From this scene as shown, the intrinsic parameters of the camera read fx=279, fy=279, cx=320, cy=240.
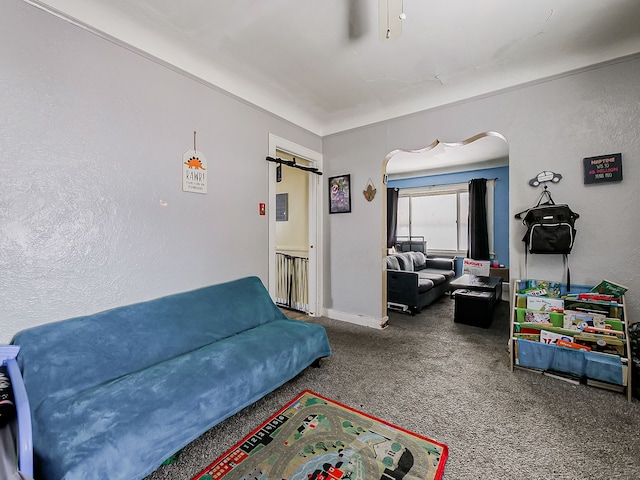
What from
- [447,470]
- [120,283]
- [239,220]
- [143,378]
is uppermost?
[239,220]

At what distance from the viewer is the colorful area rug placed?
138 centimetres

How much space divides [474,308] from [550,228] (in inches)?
61.0

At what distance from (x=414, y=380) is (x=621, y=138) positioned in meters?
2.54

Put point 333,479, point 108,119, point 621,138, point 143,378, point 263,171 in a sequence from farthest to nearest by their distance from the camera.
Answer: point 263,171, point 621,138, point 108,119, point 143,378, point 333,479

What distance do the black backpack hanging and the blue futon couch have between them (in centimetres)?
203

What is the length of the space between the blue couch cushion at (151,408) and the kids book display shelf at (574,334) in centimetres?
196

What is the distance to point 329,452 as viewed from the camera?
151 cm

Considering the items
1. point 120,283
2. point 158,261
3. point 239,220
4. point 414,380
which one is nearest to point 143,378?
point 120,283

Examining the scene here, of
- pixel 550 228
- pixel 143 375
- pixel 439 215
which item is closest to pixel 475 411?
pixel 550 228

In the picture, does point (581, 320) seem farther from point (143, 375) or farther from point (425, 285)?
point (143, 375)

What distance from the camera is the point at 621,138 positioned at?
7.29 feet

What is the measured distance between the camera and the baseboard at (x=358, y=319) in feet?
11.4

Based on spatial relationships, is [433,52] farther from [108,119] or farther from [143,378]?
[143,378]

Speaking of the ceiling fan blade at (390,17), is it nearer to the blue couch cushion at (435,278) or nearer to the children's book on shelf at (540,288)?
the children's book on shelf at (540,288)
